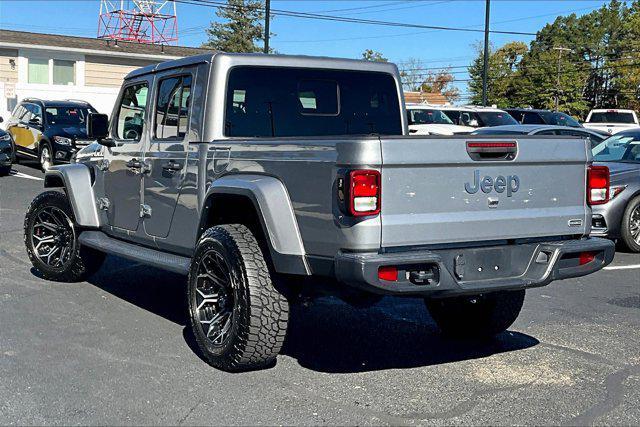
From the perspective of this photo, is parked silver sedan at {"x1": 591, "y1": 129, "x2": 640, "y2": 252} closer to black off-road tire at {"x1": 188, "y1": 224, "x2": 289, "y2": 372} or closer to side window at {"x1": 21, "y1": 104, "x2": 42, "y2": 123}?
black off-road tire at {"x1": 188, "y1": 224, "x2": 289, "y2": 372}

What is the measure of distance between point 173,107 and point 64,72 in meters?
30.7

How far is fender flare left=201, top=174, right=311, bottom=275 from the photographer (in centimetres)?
461

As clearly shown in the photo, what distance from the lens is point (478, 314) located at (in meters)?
5.90

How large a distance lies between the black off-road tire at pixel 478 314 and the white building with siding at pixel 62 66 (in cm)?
2895

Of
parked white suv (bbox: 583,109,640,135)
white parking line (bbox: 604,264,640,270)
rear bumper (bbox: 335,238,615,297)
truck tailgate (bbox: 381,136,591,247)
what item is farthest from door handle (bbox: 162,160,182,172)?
parked white suv (bbox: 583,109,640,135)

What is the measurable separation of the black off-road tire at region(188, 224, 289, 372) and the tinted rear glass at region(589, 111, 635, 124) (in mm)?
26799

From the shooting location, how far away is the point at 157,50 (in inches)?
1490

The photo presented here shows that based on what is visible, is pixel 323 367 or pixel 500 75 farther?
pixel 500 75

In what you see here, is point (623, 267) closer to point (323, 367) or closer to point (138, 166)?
point (323, 367)

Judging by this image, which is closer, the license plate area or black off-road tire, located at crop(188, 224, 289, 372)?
the license plate area

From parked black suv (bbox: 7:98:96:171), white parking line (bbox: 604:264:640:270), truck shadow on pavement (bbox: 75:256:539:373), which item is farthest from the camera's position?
parked black suv (bbox: 7:98:96:171)

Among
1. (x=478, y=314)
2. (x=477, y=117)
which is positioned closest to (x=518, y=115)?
(x=477, y=117)

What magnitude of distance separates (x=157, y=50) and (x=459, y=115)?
18.9 metres

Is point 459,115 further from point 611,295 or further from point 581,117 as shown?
point 581,117
